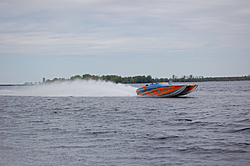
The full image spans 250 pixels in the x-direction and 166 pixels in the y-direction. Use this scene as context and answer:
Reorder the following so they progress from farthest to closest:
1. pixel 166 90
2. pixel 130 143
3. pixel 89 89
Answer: pixel 89 89 < pixel 166 90 < pixel 130 143

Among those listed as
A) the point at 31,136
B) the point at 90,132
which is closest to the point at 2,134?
the point at 31,136

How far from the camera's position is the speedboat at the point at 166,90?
1569 inches

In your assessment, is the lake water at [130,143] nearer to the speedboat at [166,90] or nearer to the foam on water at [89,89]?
the speedboat at [166,90]

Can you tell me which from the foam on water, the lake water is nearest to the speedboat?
the foam on water

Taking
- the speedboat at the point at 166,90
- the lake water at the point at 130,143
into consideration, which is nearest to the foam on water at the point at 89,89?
the speedboat at the point at 166,90

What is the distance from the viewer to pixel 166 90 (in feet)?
133

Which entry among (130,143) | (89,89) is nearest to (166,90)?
(89,89)

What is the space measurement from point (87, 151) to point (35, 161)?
2121 mm

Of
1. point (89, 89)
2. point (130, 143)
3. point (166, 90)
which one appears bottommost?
point (130, 143)

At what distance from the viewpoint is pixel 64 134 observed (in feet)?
48.9

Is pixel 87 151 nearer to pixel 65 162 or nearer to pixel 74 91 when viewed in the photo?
pixel 65 162

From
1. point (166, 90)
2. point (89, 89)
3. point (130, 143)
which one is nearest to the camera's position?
point (130, 143)

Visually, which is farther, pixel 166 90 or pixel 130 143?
pixel 166 90

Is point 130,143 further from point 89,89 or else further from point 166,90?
point 89,89
